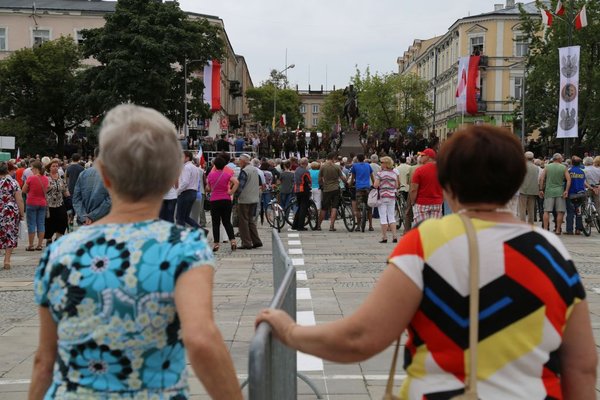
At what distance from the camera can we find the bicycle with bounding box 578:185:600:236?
20.0m

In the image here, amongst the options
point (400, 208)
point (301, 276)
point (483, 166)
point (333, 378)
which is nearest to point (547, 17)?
point (400, 208)

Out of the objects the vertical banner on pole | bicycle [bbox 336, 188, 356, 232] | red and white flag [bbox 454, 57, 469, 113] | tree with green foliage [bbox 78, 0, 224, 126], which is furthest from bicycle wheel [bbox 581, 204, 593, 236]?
tree with green foliage [bbox 78, 0, 224, 126]

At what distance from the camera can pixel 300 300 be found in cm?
990

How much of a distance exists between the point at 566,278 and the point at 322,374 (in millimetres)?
4205

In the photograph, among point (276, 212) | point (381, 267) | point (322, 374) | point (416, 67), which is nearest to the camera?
point (322, 374)

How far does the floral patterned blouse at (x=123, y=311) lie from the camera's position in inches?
91.0

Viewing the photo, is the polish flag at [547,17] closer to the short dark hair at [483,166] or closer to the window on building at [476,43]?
the short dark hair at [483,166]

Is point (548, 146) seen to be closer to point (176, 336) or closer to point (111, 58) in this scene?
point (111, 58)

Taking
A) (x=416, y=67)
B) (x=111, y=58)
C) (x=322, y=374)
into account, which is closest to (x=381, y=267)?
(x=322, y=374)

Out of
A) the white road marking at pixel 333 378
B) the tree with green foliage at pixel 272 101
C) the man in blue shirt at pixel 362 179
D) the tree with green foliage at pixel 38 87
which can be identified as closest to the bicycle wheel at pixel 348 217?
the man in blue shirt at pixel 362 179

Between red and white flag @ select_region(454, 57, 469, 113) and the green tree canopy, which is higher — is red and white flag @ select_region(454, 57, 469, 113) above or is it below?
below

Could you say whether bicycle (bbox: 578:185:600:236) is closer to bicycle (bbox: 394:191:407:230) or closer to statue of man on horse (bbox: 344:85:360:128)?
bicycle (bbox: 394:191:407:230)

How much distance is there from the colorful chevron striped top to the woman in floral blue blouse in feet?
1.76

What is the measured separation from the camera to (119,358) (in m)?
2.33
